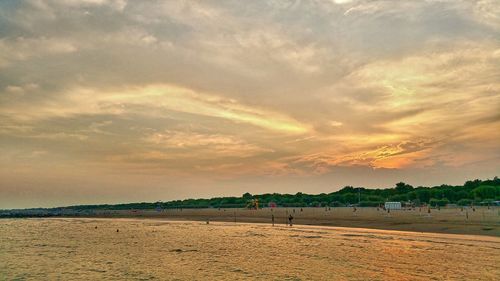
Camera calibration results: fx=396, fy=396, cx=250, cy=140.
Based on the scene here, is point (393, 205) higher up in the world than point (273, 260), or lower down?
higher up

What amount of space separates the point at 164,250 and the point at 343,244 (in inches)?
910

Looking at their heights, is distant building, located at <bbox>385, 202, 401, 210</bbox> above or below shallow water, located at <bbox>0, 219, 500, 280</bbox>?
above

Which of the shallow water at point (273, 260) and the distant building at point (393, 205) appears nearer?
the shallow water at point (273, 260)

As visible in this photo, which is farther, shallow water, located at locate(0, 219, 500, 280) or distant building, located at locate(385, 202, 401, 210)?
distant building, located at locate(385, 202, 401, 210)

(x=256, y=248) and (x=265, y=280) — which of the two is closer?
(x=265, y=280)

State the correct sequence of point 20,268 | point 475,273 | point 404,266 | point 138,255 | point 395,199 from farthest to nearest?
point 395,199, point 138,255, point 20,268, point 404,266, point 475,273

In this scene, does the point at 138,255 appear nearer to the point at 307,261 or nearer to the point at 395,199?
the point at 307,261

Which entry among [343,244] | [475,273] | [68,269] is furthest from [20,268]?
[475,273]

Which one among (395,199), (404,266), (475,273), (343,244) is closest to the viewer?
(475,273)

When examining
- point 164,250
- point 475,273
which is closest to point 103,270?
point 164,250

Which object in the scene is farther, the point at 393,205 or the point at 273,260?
the point at 393,205

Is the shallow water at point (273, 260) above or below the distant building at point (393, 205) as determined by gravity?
below

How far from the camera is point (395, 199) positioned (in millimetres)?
189000

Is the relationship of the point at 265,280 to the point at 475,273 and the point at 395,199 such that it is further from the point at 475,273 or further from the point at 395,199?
the point at 395,199
